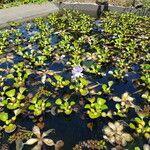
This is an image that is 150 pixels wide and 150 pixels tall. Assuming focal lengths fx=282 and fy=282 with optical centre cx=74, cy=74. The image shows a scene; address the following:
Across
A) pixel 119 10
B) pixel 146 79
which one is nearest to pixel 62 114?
pixel 146 79

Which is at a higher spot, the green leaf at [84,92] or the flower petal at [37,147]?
the flower petal at [37,147]

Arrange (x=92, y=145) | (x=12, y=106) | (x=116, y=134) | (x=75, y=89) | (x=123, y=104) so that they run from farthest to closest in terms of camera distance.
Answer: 1. (x=75, y=89)
2. (x=123, y=104)
3. (x=12, y=106)
4. (x=116, y=134)
5. (x=92, y=145)

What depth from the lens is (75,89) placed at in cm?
642

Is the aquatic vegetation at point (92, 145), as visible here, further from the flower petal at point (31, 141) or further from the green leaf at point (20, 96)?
the green leaf at point (20, 96)

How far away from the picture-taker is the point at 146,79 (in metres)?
6.80

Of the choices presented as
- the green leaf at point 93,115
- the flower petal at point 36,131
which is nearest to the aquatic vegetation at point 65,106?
the green leaf at point 93,115

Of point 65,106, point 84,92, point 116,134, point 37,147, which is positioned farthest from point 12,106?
point 116,134

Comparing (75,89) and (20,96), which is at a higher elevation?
(20,96)

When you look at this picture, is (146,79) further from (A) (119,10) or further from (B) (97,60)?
(A) (119,10)

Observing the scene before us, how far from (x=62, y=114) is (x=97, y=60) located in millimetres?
2830

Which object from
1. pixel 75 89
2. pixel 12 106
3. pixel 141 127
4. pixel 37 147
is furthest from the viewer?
pixel 75 89

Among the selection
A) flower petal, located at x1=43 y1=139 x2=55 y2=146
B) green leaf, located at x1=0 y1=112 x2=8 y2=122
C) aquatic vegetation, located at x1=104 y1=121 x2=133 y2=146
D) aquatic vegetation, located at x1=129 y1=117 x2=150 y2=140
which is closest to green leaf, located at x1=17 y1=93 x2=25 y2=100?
green leaf, located at x1=0 y1=112 x2=8 y2=122

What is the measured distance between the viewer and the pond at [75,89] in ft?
16.6

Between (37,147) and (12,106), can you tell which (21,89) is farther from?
(37,147)
